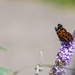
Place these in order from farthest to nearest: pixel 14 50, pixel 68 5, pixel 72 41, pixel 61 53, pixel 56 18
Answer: pixel 68 5 < pixel 56 18 < pixel 14 50 < pixel 72 41 < pixel 61 53

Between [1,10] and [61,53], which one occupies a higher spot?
[1,10]

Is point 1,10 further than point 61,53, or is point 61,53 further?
point 1,10

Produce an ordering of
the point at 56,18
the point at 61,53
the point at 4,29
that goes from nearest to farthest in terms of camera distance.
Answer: the point at 61,53 < the point at 4,29 < the point at 56,18

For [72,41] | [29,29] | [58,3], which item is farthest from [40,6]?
[72,41]

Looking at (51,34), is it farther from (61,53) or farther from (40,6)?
(61,53)

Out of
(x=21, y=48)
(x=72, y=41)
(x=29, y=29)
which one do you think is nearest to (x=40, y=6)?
(x=29, y=29)

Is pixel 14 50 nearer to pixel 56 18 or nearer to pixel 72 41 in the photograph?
pixel 56 18

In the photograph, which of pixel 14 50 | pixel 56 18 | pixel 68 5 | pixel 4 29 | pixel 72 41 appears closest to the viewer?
pixel 72 41

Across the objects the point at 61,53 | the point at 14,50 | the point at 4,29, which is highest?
the point at 4,29

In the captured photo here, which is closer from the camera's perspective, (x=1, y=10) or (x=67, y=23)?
(x=67, y=23)
